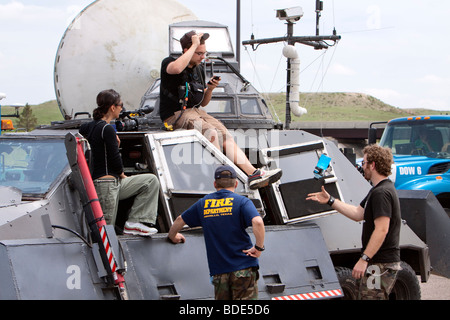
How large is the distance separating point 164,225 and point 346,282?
223 cm

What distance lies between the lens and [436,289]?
10.0m

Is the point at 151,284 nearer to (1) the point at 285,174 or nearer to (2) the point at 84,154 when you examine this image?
(2) the point at 84,154

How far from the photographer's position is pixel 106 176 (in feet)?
19.5

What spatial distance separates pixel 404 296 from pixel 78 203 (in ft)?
13.1

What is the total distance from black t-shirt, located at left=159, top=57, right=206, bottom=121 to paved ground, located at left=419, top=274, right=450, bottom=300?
14.5 feet

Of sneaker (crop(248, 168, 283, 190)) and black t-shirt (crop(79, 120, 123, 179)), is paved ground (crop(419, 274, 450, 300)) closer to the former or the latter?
sneaker (crop(248, 168, 283, 190))

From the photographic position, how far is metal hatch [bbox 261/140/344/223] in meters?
7.01

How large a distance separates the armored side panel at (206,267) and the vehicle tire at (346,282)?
0.58 metres

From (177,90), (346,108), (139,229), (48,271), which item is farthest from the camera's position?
(346,108)

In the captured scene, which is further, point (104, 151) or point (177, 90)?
point (177, 90)

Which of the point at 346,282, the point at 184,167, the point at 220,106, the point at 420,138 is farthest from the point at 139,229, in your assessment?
the point at 420,138

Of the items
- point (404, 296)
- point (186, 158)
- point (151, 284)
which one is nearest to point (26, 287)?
point (151, 284)

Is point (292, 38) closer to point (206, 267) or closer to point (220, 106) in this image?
point (220, 106)

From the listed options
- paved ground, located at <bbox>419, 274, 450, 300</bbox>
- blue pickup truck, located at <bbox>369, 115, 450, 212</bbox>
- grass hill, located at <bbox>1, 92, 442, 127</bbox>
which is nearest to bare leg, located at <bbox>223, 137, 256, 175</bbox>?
paved ground, located at <bbox>419, 274, 450, 300</bbox>
